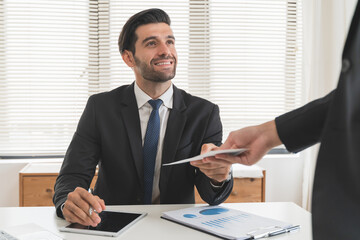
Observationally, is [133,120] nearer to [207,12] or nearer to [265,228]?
[265,228]

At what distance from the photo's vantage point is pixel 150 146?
70.1 inches

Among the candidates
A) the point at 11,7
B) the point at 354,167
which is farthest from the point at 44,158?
the point at 354,167

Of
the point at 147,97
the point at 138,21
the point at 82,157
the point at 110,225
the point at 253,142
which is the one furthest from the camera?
the point at 138,21

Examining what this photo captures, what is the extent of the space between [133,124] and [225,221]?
0.79 m

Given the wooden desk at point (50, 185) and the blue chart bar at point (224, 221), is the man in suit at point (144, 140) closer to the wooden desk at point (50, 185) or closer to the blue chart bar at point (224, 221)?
the blue chart bar at point (224, 221)

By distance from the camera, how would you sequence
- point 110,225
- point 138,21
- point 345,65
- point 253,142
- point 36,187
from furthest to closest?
point 36,187 < point 138,21 < point 110,225 < point 253,142 < point 345,65

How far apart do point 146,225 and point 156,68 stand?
3.29 ft

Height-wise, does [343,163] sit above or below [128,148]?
above

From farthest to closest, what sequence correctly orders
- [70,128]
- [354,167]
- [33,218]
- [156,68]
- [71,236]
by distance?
[70,128], [156,68], [33,218], [71,236], [354,167]

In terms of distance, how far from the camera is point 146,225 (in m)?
1.19

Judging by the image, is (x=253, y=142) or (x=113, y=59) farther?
(x=113, y=59)

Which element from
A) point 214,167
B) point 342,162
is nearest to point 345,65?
point 342,162

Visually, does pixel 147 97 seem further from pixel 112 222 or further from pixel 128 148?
pixel 112 222

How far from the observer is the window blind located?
317 centimetres
